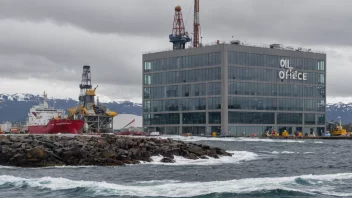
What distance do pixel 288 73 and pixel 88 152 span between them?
93.1 m

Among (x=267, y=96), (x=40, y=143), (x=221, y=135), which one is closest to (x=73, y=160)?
(x=40, y=143)

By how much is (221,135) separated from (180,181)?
8940cm

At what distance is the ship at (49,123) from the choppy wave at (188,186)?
73547mm

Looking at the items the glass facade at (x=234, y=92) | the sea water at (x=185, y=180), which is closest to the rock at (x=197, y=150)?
the sea water at (x=185, y=180)

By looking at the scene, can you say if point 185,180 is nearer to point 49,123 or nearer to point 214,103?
point 49,123

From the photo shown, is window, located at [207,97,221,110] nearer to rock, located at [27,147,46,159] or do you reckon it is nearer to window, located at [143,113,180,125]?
window, located at [143,113,180,125]

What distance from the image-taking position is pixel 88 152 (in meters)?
48.2

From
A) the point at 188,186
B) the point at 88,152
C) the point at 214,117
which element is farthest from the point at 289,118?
the point at 188,186

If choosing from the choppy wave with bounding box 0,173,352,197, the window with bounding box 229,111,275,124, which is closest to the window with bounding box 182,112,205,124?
the window with bounding box 229,111,275,124

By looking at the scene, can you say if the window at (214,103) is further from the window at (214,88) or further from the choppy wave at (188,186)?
the choppy wave at (188,186)

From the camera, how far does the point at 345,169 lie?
4341 cm

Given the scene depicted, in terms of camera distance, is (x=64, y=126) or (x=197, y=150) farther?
(x=64, y=126)

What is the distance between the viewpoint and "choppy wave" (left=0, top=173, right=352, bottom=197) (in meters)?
29.9

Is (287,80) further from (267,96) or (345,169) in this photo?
(345,169)
